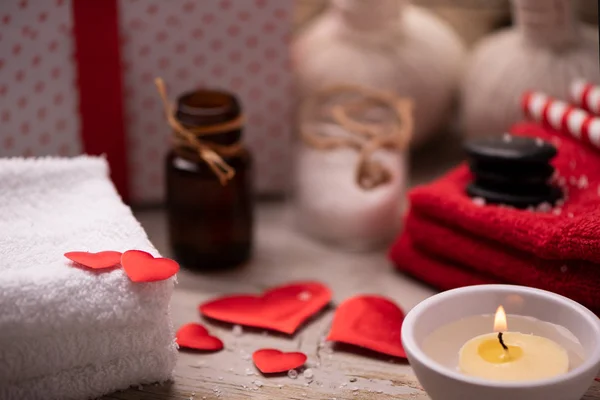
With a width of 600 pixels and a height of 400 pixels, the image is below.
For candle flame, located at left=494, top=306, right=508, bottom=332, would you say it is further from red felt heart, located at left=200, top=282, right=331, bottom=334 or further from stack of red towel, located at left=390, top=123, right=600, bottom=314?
red felt heart, located at left=200, top=282, right=331, bottom=334

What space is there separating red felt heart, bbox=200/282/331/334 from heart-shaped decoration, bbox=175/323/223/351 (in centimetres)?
3

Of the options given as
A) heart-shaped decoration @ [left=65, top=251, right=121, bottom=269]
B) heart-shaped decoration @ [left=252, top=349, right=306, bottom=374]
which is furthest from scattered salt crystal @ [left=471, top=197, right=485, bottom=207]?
heart-shaped decoration @ [left=65, top=251, right=121, bottom=269]

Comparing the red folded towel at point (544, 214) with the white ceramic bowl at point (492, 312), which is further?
the red folded towel at point (544, 214)

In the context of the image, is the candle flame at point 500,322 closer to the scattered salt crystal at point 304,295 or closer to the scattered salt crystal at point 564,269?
the scattered salt crystal at point 564,269

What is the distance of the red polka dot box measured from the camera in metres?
0.90

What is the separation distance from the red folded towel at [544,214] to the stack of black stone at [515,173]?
21mm

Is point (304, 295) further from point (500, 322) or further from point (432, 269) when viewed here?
point (500, 322)

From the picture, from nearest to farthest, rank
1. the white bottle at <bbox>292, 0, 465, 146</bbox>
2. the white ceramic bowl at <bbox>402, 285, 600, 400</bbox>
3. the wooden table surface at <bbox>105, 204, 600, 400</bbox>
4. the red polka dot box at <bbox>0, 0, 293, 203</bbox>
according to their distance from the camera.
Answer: the white ceramic bowl at <bbox>402, 285, 600, 400</bbox> → the wooden table surface at <bbox>105, 204, 600, 400</bbox> → the red polka dot box at <bbox>0, 0, 293, 203</bbox> → the white bottle at <bbox>292, 0, 465, 146</bbox>

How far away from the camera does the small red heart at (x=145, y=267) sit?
0.60 m

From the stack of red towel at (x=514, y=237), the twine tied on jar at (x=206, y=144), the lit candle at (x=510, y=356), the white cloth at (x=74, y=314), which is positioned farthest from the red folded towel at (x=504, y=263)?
the white cloth at (x=74, y=314)

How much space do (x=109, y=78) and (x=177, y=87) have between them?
0.29 ft

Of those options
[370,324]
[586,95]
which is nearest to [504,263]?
[370,324]

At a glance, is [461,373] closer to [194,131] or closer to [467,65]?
[194,131]

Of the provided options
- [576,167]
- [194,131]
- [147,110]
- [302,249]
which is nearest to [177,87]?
[147,110]
